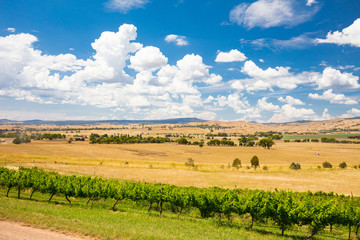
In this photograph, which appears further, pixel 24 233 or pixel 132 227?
pixel 132 227

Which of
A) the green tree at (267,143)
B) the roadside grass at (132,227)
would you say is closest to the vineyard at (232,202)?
the roadside grass at (132,227)

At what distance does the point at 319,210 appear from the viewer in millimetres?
23672

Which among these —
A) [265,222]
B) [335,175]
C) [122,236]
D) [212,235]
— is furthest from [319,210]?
[335,175]

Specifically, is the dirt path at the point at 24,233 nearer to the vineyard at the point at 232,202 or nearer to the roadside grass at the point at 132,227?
the roadside grass at the point at 132,227

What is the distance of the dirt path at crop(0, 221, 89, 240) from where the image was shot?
15695 millimetres

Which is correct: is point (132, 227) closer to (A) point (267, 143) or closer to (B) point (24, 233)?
(B) point (24, 233)

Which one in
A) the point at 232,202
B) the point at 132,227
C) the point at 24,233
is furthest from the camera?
the point at 232,202

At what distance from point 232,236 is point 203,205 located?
6816mm

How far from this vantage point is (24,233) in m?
16.5

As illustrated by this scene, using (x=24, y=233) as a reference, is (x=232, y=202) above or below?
below

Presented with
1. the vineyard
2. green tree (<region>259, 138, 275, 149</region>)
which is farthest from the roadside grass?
green tree (<region>259, 138, 275, 149</region>)

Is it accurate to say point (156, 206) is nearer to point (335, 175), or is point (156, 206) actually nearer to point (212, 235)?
point (212, 235)

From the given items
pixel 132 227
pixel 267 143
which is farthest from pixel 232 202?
pixel 267 143

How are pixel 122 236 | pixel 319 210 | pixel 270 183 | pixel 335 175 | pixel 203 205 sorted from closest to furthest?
1. pixel 122 236
2. pixel 319 210
3. pixel 203 205
4. pixel 270 183
5. pixel 335 175
